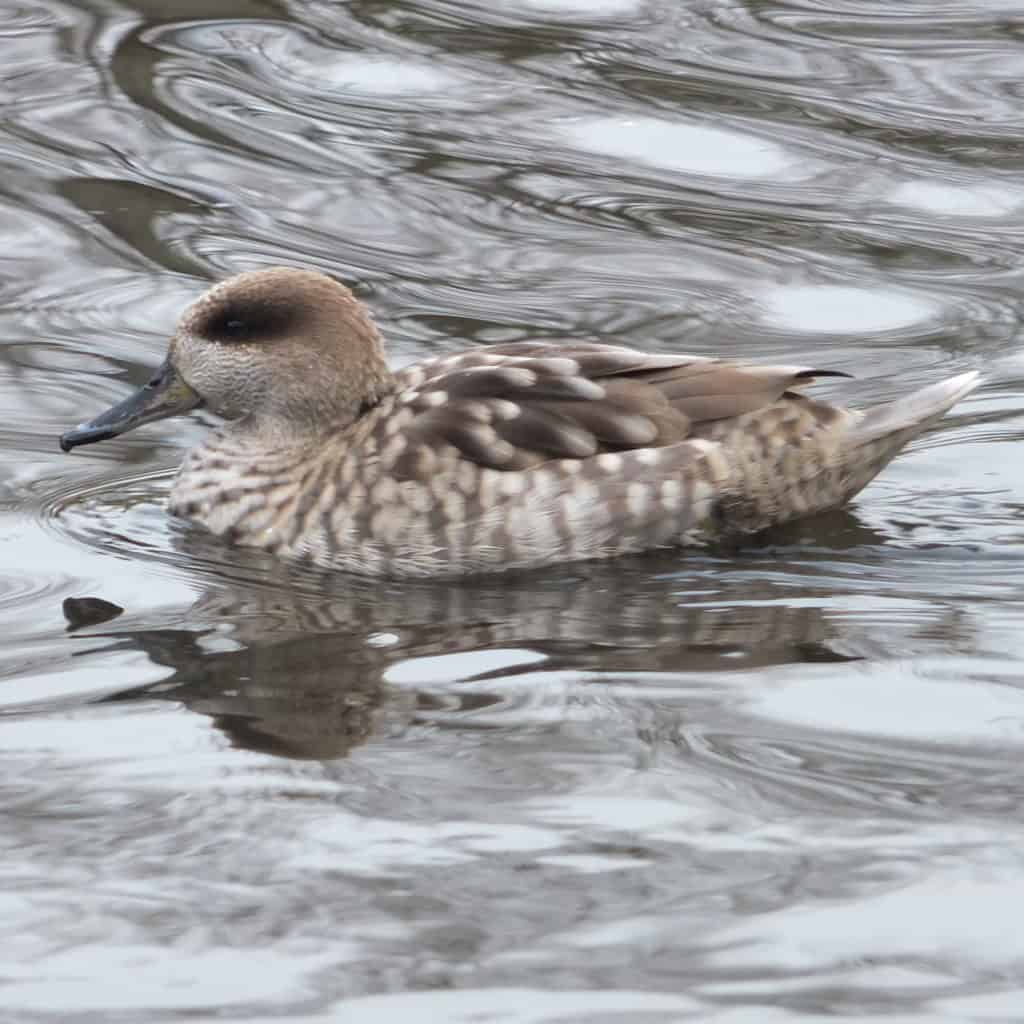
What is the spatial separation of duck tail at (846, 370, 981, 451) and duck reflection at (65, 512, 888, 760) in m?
0.68

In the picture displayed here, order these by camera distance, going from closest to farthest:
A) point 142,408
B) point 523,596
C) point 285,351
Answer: point 523,596 → point 285,351 → point 142,408

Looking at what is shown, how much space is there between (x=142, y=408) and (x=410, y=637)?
1.73m

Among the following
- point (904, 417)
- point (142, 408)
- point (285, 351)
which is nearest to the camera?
point (904, 417)

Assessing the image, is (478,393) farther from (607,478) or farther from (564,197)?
(564,197)

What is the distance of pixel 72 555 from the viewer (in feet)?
25.3

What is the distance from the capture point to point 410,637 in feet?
22.6

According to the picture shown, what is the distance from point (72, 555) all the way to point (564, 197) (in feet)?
14.2

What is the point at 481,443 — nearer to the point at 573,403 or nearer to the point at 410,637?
the point at 573,403

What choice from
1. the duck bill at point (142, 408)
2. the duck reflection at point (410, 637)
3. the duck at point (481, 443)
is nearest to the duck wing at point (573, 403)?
the duck at point (481, 443)

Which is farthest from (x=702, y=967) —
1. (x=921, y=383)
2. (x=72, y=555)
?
(x=921, y=383)

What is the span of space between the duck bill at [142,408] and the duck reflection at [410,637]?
95cm

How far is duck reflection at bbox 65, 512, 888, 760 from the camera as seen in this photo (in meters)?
6.23

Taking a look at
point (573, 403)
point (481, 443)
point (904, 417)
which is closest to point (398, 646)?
point (481, 443)

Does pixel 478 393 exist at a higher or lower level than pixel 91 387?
higher
